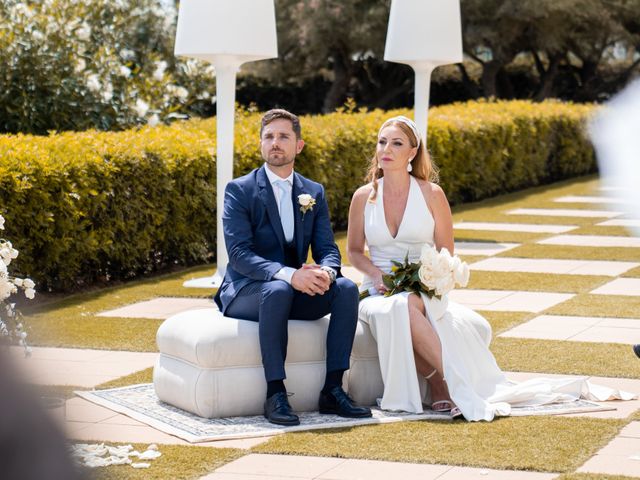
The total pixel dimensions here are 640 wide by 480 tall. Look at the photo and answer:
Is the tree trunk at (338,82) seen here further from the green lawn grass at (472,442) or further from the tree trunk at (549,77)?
the green lawn grass at (472,442)

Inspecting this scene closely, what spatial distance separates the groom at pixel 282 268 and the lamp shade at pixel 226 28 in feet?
11.5

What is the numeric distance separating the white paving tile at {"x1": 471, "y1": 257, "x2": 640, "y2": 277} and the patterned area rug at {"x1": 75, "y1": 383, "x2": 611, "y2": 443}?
5142 millimetres

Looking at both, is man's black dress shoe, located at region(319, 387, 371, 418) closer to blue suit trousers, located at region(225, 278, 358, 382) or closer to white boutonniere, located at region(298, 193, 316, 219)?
blue suit trousers, located at region(225, 278, 358, 382)

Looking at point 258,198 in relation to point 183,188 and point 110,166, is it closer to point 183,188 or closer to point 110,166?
point 110,166

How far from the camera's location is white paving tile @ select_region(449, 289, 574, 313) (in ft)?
27.3

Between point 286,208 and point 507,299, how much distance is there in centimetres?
368

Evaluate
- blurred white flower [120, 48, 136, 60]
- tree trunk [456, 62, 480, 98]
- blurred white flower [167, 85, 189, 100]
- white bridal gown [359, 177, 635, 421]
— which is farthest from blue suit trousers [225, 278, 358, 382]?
tree trunk [456, 62, 480, 98]

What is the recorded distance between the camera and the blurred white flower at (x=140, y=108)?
14938 millimetres

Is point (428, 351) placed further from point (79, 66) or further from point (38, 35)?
point (38, 35)

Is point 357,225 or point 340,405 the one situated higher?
point 357,225

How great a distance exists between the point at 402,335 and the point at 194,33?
15.0 feet

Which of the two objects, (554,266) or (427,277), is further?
(554,266)

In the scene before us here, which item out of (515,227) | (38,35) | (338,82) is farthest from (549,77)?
(38,35)

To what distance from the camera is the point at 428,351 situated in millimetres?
5254
